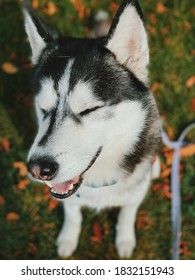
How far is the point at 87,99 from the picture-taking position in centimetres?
224

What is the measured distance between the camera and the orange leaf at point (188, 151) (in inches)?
146

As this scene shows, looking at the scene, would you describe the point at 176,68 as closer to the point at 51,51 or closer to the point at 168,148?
the point at 168,148

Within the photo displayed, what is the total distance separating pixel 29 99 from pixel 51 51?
1608 millimetres

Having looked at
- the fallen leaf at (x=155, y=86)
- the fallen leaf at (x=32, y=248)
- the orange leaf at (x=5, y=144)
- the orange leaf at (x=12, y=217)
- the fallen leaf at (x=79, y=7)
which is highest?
the fallen leaf at (x=79, y=7)

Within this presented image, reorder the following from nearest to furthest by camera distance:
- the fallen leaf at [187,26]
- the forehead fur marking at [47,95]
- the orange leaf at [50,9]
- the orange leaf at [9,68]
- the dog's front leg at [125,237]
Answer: the forehead fur marking at [47,95] < the dog's front leg at [125,237] < the orange leaf at [9,68] < the fallen leaf at [187,26] < the orange leaf at [50,9]

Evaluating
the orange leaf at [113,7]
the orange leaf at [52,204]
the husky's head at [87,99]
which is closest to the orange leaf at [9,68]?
the orange leaf at [113,7]

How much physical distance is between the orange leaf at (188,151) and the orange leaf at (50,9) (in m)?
2.12

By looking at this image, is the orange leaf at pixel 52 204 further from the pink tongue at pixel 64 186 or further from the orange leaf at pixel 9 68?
the orange leaf at pixel 9 68

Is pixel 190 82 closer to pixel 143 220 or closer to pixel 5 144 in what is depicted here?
pixel 143 220

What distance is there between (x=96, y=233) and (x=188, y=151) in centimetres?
116

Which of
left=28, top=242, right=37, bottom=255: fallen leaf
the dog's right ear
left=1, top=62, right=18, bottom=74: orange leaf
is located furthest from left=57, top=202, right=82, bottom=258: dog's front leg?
left=1, top=62, right=18, bottom=74: orange leaf

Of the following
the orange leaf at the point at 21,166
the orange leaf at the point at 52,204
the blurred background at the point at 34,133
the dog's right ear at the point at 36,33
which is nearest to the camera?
the dog's right ear at the point at 36,33

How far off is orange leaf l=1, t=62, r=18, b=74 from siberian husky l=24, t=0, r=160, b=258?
1.59 meters

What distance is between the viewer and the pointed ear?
216cm
